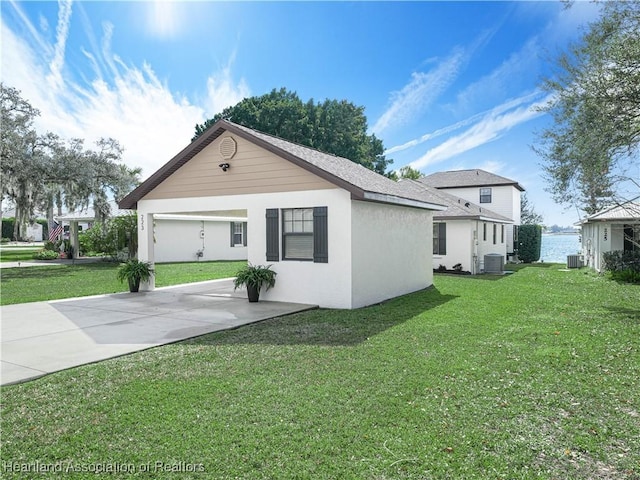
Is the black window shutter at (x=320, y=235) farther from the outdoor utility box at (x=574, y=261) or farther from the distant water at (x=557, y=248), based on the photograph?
the distant water at (x=557, y=248)

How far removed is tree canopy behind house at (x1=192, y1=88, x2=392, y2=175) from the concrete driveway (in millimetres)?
23218

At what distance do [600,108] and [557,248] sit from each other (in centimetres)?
3379

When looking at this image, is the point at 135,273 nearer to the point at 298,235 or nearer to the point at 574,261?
the point at 298,235

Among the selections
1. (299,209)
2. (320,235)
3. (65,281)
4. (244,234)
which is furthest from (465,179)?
(65,281)

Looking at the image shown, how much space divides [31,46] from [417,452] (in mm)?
16544

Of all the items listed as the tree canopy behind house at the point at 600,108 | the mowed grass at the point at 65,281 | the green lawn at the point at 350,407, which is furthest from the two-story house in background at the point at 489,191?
the green lawn at the point at 350,407

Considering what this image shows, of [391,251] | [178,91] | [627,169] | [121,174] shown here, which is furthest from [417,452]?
[121,174]

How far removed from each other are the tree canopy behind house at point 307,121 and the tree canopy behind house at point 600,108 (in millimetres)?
24305

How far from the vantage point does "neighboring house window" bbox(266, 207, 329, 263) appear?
390 inches

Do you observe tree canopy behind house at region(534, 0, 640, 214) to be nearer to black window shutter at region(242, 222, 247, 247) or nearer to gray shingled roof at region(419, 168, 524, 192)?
gray shingled roof at region(419, 168, 524, 192)

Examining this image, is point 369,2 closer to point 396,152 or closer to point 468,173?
point 468,173

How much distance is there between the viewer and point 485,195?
1155 inches

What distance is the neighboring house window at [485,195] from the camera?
29203 millimetres

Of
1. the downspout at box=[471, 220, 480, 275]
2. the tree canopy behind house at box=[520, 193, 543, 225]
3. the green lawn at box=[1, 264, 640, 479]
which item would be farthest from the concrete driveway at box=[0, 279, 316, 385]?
the tree canopy behind house at box=[520, 193, 543, 225]
